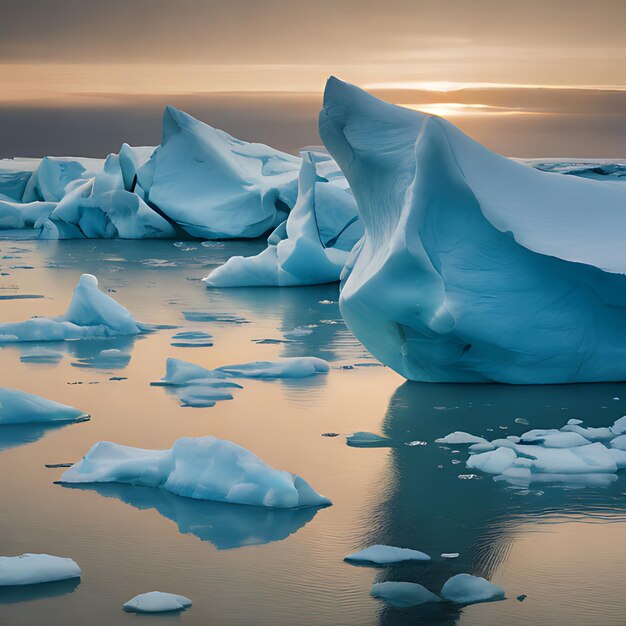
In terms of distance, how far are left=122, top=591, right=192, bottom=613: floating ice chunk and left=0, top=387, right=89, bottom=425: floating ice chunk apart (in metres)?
2.44

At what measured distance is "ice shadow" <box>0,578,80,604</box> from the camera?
11.2ft

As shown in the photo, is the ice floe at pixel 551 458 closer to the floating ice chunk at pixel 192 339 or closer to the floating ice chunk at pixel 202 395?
the floating ice chunk at pixel 202 395

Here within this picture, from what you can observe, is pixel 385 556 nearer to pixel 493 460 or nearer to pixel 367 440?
pixel 493 460

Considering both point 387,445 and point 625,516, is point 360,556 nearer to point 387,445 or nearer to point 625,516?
point 625,516

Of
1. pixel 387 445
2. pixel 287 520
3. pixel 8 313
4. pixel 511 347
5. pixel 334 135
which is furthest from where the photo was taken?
pixel 8 313

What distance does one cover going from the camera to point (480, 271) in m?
6.20

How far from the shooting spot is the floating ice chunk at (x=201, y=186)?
16953 mm

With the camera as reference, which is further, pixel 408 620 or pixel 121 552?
pixel 121 552

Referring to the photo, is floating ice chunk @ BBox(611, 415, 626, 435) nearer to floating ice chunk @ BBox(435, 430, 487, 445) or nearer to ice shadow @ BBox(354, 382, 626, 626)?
ice shadow @ BBox(354, 382, 626, 626)

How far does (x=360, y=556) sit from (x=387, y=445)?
156cm

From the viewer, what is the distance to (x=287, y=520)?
4.15m

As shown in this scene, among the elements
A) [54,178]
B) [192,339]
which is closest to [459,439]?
[192,339]

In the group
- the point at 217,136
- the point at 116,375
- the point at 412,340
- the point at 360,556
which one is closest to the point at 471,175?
the point at 412,340

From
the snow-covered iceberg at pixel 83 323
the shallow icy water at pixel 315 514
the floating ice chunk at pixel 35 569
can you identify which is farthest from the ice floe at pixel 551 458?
the snow-covered iceberg at pixel 83 323
